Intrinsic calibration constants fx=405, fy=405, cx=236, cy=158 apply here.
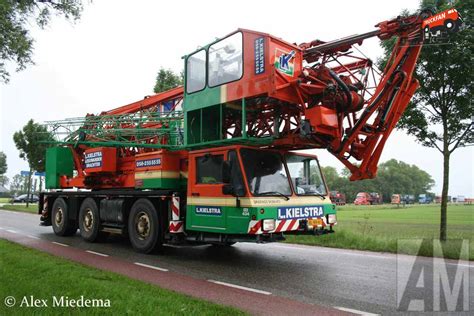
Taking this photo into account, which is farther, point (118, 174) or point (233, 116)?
point (118, 174)

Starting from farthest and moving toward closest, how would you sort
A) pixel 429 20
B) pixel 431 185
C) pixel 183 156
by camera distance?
pixel 431 185, pixel 183 156, pixel 429 20

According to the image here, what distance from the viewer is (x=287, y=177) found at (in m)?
8.29

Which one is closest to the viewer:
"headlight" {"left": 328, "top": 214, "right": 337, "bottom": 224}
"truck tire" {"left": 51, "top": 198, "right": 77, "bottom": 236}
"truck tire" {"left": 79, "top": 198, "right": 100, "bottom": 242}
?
"headlight" {"left": 328, "top": 214, "right": 337, "bottom": 224}

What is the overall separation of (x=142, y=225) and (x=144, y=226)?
83 mm

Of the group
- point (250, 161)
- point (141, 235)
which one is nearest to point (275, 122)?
point (250, 161)

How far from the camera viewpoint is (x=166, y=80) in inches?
701

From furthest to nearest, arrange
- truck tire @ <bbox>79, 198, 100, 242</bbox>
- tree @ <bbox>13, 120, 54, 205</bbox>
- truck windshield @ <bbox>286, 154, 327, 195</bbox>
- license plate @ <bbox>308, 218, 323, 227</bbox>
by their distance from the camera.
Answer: tree @ <bbox>13, 120, 54, 205</bbox>
truck tire @ <bbox>79, 198, 100, 242</bbox>
truck windshield @ <bbox>286, 154, 327, 195</bbox>
license plate @ <bbox>308, 218, 323, 227</bbox>

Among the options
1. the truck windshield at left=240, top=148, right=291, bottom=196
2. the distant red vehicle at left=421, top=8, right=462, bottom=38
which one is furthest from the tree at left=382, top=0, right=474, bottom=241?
the truck windshield at left=240, top=148, right=291, bottom=196

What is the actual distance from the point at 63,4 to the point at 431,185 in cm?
14684

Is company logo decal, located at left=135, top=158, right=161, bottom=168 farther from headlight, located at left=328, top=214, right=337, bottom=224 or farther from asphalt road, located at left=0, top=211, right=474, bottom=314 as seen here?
headlight, located at left=328, top=214, right=337, bottom=224

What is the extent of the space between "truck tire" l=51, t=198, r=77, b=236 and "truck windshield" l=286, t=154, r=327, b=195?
25.6 ft

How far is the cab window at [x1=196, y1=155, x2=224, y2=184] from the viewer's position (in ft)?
26.6

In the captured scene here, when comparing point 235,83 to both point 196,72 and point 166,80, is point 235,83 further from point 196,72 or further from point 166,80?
point 166,80

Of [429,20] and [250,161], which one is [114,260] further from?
[429,20]
